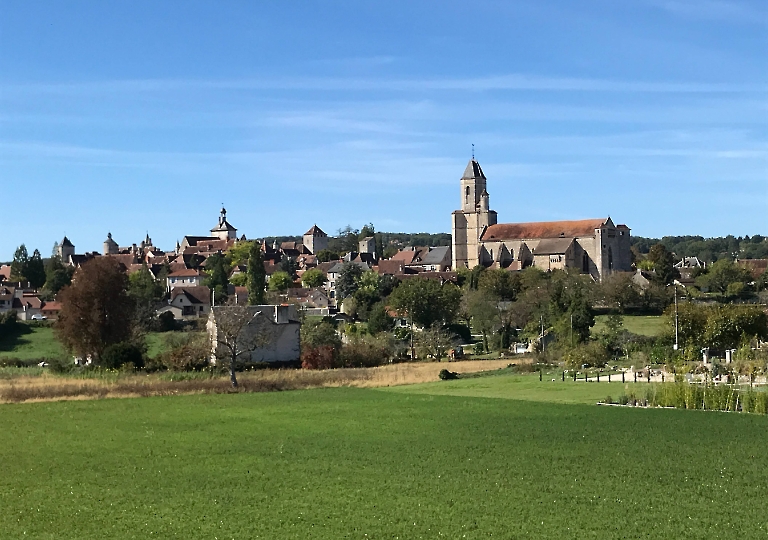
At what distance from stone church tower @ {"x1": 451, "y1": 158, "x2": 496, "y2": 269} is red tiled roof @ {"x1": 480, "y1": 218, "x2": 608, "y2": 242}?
1.59m

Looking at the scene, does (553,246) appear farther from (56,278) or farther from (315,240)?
(315,240)

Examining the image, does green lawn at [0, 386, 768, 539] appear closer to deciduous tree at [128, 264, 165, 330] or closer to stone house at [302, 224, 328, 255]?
deciduous tree at [128, 264, 165, 330]

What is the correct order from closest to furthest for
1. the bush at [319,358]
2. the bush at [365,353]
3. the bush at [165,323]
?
the bush at [319,358] → the bush at [365,353] → the bush at [165,323]

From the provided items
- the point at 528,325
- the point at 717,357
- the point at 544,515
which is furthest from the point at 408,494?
the point at 528,325

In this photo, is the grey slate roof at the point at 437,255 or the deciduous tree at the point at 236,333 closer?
the deciduous tree at the point at 236,333

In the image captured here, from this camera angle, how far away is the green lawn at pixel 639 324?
6794 cm

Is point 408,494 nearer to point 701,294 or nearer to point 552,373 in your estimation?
point 552,373

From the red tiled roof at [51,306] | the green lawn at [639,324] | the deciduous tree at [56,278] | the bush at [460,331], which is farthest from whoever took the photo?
the deciduous tree at [56,278]

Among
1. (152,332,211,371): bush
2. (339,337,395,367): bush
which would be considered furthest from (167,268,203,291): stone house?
(152,332,211,371): bush

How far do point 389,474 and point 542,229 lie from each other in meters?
113

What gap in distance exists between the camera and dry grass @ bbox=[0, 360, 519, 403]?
37.9m

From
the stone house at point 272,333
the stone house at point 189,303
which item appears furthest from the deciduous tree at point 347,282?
the stone house at point 272,333

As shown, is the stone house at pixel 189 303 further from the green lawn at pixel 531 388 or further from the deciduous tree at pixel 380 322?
the green lawn at pixel 531 388

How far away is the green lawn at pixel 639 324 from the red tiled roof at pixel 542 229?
152 feet
